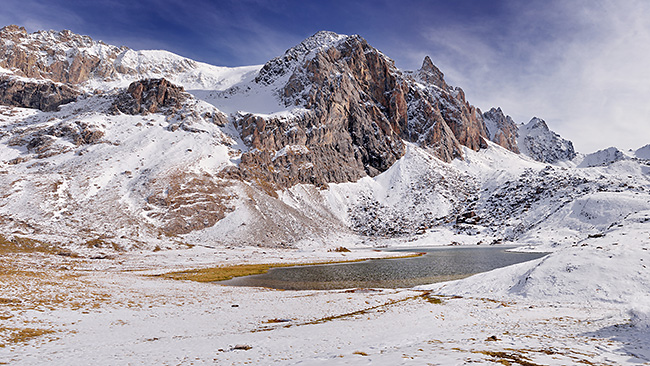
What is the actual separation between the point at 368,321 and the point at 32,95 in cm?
24648

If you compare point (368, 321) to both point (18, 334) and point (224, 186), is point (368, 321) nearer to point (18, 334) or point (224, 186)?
point (18, 334)

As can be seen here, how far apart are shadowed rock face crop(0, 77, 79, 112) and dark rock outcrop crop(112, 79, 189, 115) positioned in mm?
39632

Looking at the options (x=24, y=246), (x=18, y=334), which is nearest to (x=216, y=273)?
(x=18, y=334)

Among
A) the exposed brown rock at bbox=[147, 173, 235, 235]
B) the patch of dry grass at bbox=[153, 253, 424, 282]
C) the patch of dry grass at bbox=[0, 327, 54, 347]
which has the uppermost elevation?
the exposed brown rock at bbox=[147, 173, 235, 235]

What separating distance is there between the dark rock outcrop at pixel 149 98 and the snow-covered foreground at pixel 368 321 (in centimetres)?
16294

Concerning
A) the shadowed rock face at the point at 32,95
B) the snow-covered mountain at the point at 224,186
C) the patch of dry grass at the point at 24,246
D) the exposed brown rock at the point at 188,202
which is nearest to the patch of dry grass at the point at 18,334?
the patch of dry grass at the point at 24,246

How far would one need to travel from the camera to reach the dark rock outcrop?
174000mm

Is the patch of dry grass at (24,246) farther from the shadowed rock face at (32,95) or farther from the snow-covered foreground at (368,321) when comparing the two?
the shadowed rock face at (32,95)

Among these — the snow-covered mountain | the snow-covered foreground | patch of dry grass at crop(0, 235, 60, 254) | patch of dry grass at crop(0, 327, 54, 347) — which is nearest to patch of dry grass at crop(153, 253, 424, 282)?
the snow-covered foreground

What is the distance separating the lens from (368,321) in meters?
21.8

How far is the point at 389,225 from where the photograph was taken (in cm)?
16188

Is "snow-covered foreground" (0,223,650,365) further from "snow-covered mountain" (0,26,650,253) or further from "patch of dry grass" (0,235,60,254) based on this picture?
"snow-covered mountain" (0,26,650,253)

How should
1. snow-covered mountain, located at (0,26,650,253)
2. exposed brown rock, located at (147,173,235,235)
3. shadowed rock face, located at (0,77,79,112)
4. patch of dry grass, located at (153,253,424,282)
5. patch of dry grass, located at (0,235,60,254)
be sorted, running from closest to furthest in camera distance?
patch of dry grass, located at (153,253,424,282)
patch of dry grass, located at (0,235,60,254)
snow-covered mountain, located at (0,26,650,253)
exposed brown rock, located at (147,173,235,235)
shadowed rock face, located at (0,77,79,112)

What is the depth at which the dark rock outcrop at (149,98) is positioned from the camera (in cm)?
17400
